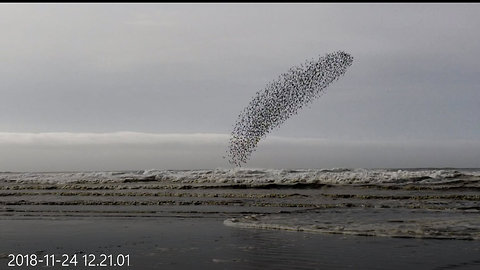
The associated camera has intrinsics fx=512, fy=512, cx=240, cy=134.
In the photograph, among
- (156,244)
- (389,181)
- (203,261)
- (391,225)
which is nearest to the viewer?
(203,261)

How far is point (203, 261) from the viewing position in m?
9.47

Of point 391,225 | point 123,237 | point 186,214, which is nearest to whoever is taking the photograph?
point 123,237

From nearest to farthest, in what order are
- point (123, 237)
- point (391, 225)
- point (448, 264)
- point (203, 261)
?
point (448, 264) < point (203, 261) < point (123, 237) < point (391, 225)

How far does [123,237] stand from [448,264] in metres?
7.54

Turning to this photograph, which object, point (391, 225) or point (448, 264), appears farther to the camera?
point (391, 225)

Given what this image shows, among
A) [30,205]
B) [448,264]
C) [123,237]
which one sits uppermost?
[30,205]

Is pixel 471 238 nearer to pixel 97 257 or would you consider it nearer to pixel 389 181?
pixel 97 257

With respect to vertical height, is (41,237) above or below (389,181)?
below

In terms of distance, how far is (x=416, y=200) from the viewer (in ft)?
74.5

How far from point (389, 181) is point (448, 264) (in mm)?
25374

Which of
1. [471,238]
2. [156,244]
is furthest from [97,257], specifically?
[471,238]

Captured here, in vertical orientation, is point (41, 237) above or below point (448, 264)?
above

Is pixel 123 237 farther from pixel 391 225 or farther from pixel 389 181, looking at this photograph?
pixel 389 181

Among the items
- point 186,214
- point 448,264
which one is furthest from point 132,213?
point 448,264
